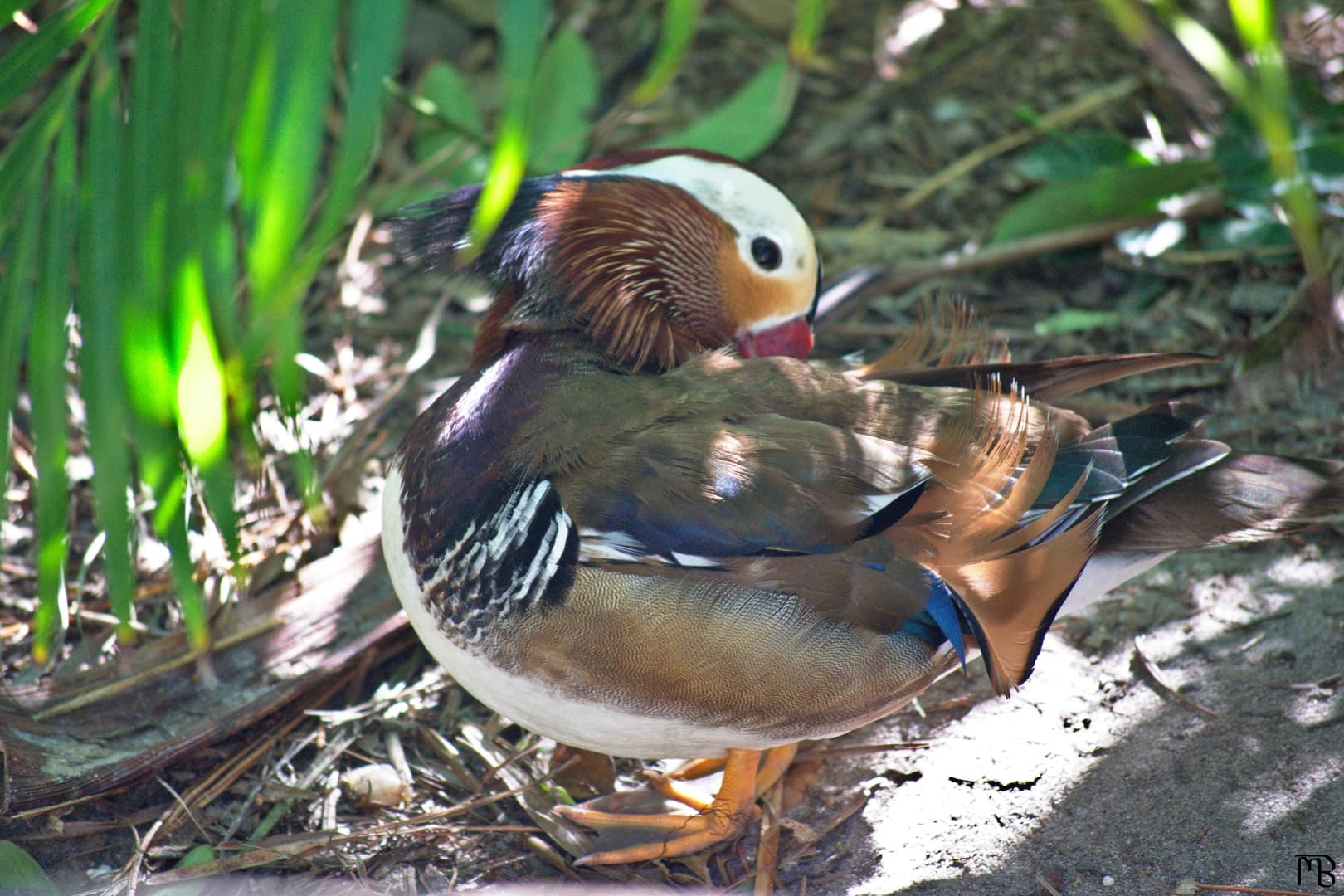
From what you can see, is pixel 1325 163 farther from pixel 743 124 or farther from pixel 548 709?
pixel 548 709

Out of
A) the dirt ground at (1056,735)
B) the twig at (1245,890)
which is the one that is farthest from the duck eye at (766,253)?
the twig at (1245,890)

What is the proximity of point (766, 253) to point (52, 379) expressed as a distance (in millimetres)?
1411

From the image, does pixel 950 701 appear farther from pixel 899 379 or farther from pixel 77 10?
pixel 77 10

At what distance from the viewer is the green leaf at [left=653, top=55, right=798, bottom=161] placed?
3.96 metres

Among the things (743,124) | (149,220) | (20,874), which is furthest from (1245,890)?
(743,124)

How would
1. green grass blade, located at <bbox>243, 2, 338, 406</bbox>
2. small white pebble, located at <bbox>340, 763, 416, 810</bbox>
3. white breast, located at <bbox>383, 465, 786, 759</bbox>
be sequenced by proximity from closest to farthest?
green grass blade, located at <bbox>243, 2, 338, 406</bbox> → white breast, located at <bbox>383, 465, 786, 759</bbox> → small white pebble, located at <bbox>340, 763, 416, 810</bbox>

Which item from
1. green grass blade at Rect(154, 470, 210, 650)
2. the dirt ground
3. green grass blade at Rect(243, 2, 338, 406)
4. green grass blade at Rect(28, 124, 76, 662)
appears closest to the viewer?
green grass blade at Rect(243, 2, 338, 406)

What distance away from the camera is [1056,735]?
2512 mm

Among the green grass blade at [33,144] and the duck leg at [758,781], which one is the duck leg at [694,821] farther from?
the green grass blade at [33,144]

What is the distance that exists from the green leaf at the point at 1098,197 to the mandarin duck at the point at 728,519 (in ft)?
4.32

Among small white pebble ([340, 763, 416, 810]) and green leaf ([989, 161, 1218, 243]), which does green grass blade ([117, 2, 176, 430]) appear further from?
green leaf ([989, 161, 1218, 243])

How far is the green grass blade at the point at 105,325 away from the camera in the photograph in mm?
1640

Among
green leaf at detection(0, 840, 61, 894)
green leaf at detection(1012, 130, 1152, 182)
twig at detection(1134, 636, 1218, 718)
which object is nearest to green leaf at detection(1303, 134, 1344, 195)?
green leaf at detection(1012, 130, 1152, 182)

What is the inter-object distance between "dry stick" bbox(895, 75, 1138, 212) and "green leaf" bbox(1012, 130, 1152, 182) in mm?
213
